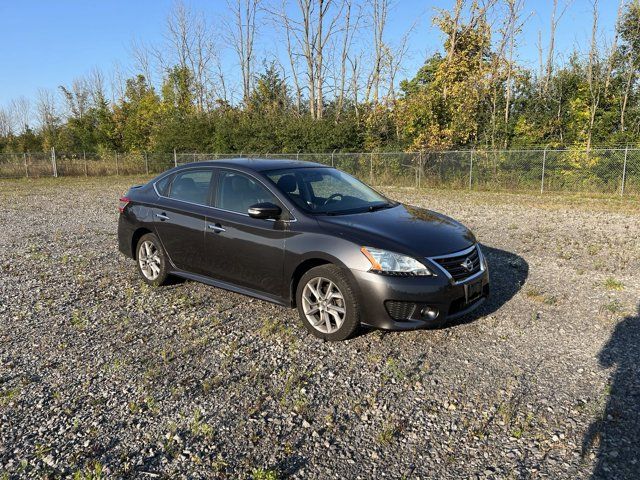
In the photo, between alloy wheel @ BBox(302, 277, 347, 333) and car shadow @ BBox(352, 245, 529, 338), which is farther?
car shadow @ BBox(352, 245, 529, 338)

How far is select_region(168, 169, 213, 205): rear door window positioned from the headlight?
6.96 feet

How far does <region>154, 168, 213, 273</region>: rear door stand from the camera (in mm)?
5152

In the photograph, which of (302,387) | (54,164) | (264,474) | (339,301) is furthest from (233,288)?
(54,164)

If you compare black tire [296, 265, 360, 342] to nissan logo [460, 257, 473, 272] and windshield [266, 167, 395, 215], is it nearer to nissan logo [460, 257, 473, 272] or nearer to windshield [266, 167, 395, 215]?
windshield [266, 167, 395, 215]

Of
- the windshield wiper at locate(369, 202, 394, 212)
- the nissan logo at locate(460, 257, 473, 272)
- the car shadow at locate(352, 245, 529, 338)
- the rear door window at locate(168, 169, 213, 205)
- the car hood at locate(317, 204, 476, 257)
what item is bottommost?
the car shadow at locate(352, 245, 529, 338)

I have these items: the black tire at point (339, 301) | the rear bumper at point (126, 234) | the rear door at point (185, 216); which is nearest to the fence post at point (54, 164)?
the rear bumper at point (126, 234)

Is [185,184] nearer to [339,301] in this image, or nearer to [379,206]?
[379,206]

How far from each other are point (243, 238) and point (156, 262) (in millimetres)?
1601

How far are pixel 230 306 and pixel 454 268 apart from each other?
2.37 m

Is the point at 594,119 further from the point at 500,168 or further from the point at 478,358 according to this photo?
the point at 478,358

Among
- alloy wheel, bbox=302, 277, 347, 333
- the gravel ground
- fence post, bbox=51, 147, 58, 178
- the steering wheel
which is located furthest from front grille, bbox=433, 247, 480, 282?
fence post, bbox=51, 147, 58, 178

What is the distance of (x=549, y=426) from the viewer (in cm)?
297

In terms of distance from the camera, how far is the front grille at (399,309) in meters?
3.89

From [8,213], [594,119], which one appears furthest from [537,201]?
[8,213]
